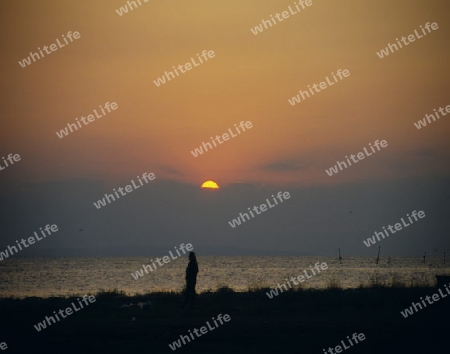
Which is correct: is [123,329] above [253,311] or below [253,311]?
above

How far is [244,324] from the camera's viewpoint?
66.3ft

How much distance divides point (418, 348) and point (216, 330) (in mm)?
5741

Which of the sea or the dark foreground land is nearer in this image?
the dark foreground land

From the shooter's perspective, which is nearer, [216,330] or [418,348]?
[418,348]

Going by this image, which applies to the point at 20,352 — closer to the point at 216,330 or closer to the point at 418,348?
the point at 216,330

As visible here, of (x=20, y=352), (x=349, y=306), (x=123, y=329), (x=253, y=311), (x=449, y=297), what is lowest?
(x=449, y=297)

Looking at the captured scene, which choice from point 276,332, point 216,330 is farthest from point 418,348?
point 216,330

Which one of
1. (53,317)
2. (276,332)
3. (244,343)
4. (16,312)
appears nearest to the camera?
(244,343)

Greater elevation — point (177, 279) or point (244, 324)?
point (244, 324)

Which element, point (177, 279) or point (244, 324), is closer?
point (244, 324)

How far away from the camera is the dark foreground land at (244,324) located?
16469mm

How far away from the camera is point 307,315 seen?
22.6 m

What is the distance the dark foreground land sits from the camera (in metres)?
16.5

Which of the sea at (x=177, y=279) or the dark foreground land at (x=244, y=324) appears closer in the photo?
the dark foreground land at (x=244, y=324)
